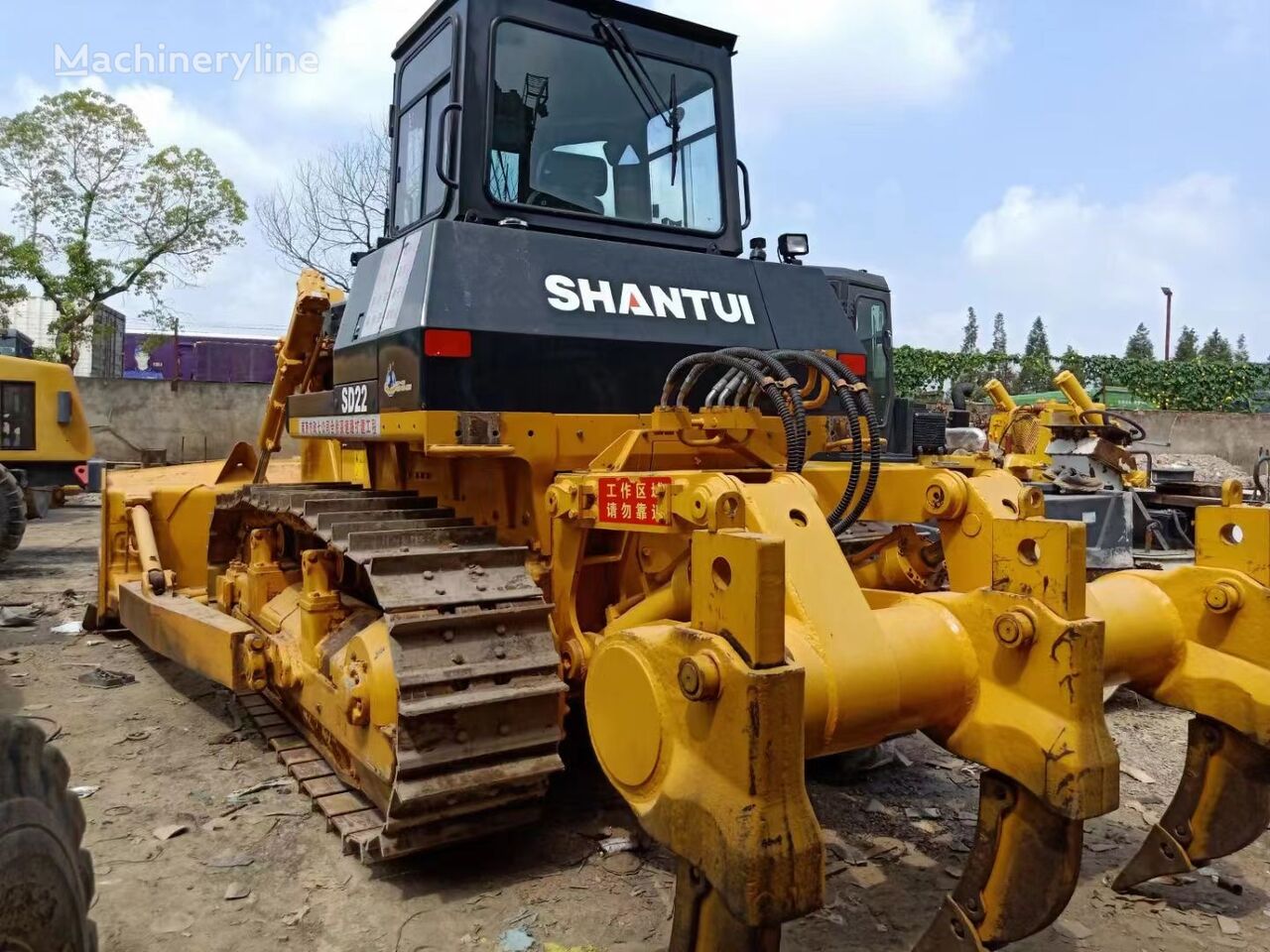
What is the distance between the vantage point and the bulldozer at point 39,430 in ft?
35.9

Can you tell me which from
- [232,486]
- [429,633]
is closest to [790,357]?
[429,633]

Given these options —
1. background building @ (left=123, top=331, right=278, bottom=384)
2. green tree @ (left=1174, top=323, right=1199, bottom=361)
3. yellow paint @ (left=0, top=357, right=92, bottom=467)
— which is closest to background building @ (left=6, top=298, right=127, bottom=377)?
background building @ (left=123, top=331, right=278, bottom=384)

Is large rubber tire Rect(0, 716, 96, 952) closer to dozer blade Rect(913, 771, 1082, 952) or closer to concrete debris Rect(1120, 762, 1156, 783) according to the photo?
dozer blade Rect(913, 771, 1082, 952)

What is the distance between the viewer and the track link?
9.94 ft

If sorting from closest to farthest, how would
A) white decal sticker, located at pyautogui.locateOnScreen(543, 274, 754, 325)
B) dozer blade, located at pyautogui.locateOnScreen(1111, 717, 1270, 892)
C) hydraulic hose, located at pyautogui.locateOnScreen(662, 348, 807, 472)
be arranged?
dozer blade, located at pyautogui.locateOnScreen(1111, 717, 1270, 892) → hydraulic hose, located at pyautogui.locateOnScreen(662, 348, 807, 472) → white decal sticker, located at pyautogui.locateOnScreen(543, 274, 754, 325)

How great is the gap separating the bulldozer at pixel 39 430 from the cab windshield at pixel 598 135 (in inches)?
354

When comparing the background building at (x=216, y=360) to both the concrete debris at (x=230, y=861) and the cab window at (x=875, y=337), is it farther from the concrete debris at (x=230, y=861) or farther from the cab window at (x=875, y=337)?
the concrete debris at (x=230, y=861)

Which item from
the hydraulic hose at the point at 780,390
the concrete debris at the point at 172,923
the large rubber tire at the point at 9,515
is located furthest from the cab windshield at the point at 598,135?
the large rubber tire at the point at 9,515

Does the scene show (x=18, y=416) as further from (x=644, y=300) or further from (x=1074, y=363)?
(x=1074, y=363)

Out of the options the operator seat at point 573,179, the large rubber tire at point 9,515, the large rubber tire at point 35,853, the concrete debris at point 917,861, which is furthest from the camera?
the large rubber tire at point 9,515

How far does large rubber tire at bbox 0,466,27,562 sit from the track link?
7.58 m

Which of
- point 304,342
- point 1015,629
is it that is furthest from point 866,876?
point 304,342

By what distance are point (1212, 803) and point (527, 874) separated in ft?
7.13

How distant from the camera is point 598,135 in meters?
4.35
